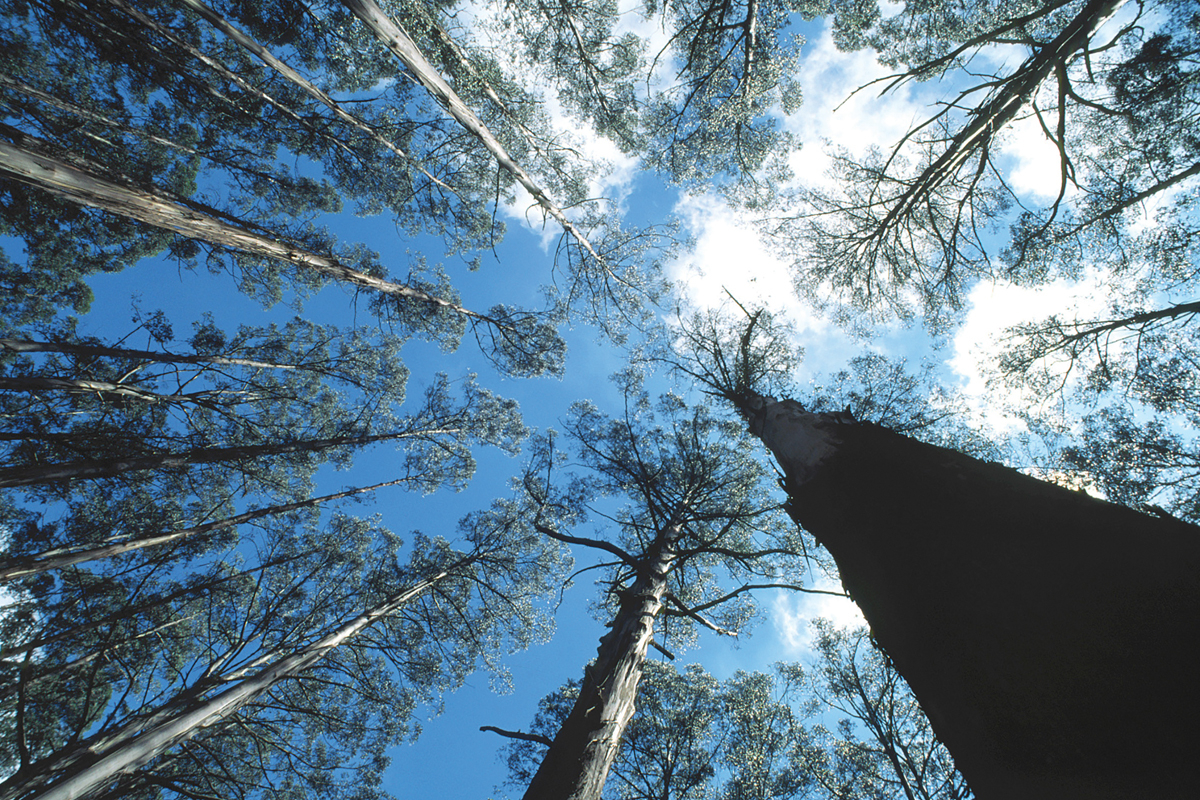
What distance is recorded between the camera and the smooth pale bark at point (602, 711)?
8.44 ft

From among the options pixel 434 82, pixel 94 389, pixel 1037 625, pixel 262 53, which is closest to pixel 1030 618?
pixel 1037 625

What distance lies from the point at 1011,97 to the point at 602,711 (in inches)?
265

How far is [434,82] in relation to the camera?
4.91m

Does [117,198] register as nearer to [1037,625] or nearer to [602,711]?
[602,711]

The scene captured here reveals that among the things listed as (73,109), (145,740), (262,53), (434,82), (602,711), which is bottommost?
(145,740)

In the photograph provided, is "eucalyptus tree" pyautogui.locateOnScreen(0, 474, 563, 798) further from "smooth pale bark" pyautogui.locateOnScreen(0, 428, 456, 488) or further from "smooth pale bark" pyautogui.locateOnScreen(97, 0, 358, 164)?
"smooth pale bark" pyautogui.locateOnScreen(97, 0, 358, 164)

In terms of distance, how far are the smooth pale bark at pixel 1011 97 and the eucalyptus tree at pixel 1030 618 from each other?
4573mm

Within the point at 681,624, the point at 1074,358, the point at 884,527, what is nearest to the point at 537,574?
the point at 681,624

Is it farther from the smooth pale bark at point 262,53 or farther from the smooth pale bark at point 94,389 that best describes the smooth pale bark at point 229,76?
the smooth pale bark at point 94,389

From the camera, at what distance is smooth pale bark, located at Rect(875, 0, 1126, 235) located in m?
3.56

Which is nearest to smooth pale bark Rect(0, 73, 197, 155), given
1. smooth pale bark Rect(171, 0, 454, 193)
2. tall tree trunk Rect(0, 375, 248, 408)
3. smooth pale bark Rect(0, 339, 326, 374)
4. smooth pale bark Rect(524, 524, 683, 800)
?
smooth pale bark Rect(171, 0, 454, 193)

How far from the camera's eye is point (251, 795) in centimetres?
902

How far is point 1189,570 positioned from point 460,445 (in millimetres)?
11616

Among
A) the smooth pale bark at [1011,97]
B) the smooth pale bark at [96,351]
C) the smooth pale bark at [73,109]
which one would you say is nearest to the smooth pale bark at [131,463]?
the smooth pale bark at [96,351]
